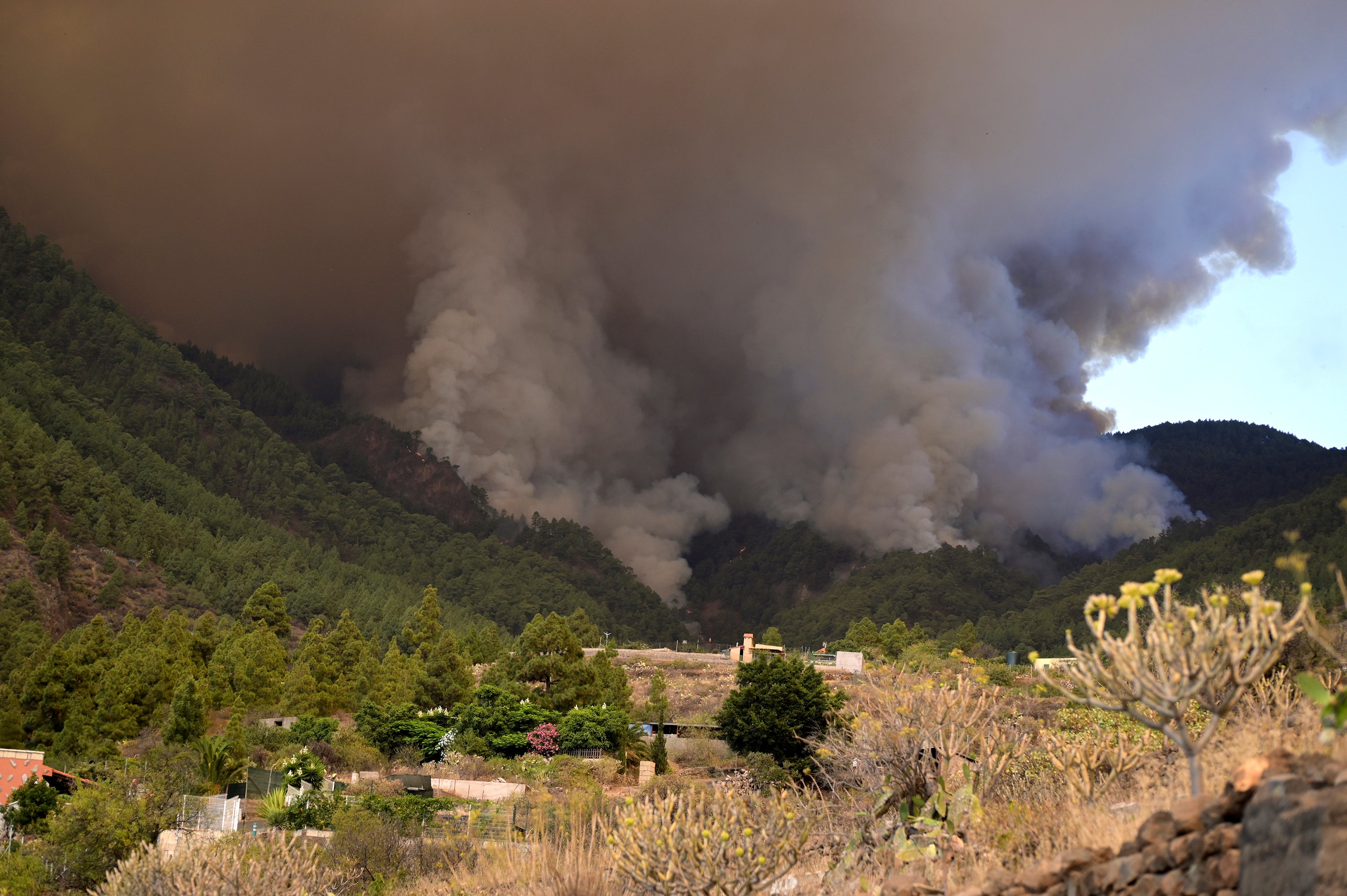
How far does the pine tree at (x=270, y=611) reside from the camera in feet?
206

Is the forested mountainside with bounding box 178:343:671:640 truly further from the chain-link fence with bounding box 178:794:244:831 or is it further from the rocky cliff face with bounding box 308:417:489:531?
the chain-link fence with bounding box 178:794:244:831

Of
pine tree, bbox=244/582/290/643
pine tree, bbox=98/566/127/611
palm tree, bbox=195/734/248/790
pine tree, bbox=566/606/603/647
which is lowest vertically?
palm tree, bbox=195/734/248/790

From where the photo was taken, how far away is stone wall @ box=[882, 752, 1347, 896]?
469cm

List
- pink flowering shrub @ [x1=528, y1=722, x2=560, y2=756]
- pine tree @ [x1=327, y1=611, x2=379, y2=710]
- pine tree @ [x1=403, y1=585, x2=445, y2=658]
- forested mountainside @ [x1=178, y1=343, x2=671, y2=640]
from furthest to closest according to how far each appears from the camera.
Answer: forested mountainside @ [x1=178, y1=343, x2=671, y2=640], pine tree @ [x1=403, y1=585, x2=445, y2=658], pine tree @ [x1=327, y1=611, x2=379, y2=710], pink flowering shrub @ [x1=528, y1=722, x2=560, y2=756]

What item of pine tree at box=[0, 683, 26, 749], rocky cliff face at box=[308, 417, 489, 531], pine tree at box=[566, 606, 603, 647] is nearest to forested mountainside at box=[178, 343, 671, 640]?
rocky cliff face at box=[308, 417, 489, 531]

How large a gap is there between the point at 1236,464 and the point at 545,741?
183m

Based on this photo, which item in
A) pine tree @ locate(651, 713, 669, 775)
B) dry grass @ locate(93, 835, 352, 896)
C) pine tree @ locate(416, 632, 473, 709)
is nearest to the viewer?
dry grass @ locate(93, 835, 352, 896)

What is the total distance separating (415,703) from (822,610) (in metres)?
86.3


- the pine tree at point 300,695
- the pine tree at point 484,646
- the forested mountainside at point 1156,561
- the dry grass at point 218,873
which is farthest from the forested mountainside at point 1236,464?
the dry grass at point 218,873

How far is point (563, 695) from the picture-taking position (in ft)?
140

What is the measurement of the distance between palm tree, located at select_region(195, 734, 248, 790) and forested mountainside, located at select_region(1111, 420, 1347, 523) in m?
157

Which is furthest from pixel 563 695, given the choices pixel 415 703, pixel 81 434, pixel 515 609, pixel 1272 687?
pixel 81 434

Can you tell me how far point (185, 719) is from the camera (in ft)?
110

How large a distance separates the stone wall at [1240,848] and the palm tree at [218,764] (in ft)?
97.7
